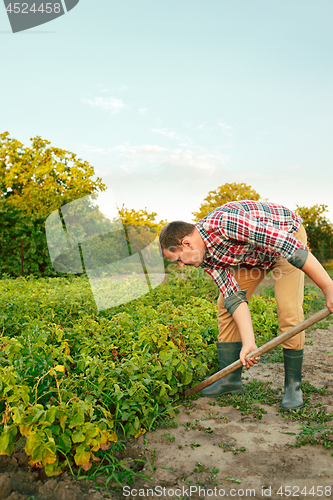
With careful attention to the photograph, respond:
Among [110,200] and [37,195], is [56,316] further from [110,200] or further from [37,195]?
[37,195]

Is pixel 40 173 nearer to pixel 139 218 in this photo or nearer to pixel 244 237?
pixel 139 218

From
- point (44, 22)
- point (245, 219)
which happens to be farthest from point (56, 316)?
point (44, 22)

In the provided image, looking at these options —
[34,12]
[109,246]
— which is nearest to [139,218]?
[109,246]

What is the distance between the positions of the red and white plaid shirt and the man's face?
0.16 ft

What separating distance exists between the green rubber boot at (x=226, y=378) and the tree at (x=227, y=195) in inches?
478

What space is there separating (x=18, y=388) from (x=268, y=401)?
170 centimetres

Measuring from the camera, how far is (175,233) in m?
2.22

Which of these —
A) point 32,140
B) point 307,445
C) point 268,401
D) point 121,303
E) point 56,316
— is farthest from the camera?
point 32,140

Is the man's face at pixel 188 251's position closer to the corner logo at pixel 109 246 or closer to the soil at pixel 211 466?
the soil at pixel 211 466

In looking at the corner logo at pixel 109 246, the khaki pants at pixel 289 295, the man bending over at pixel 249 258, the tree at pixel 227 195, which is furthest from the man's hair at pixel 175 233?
the tree at pixel 227 195

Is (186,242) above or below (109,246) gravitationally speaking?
above

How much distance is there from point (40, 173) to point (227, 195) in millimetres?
7493

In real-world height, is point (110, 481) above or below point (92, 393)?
below

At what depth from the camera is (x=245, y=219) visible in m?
2.09
